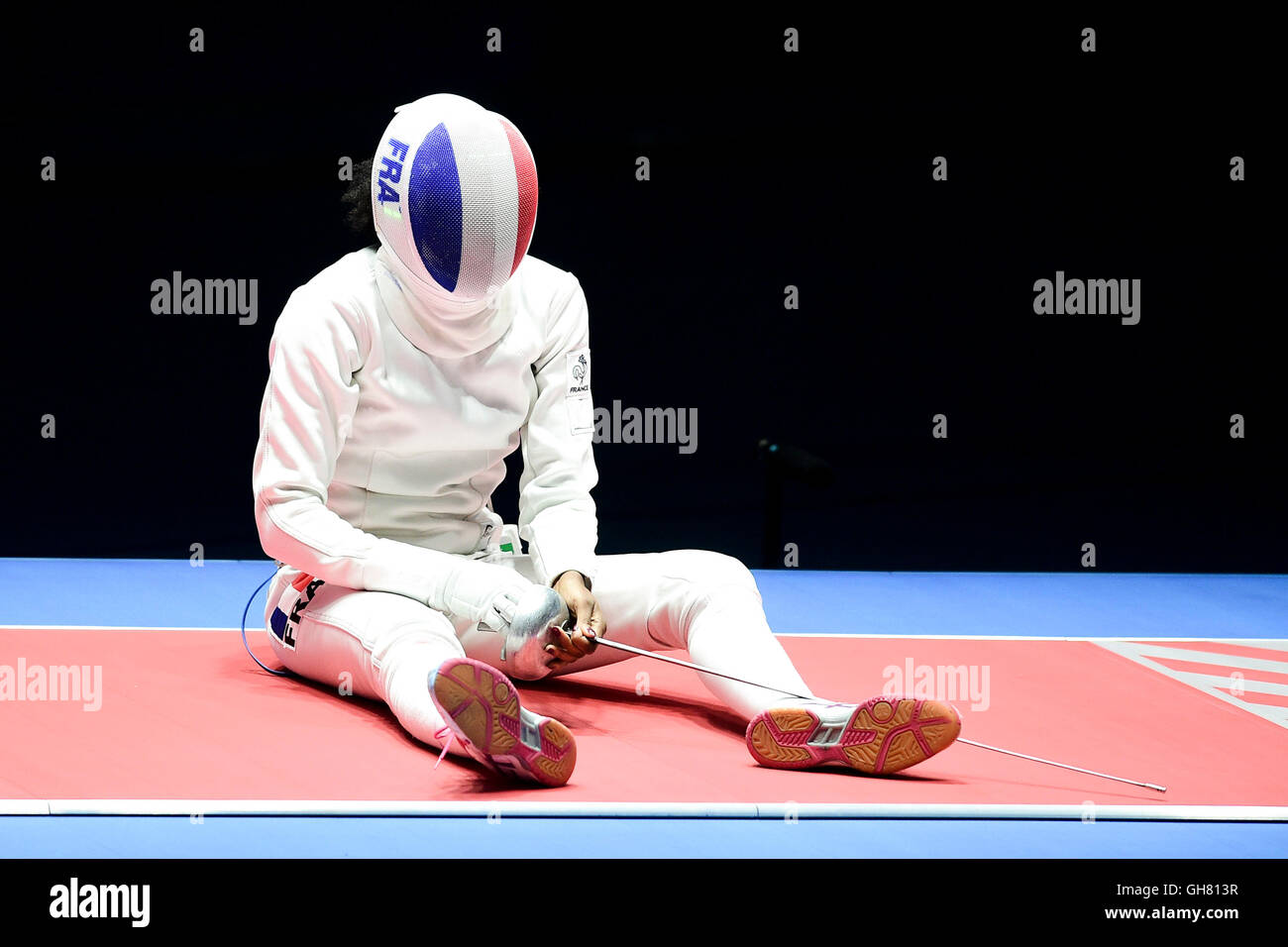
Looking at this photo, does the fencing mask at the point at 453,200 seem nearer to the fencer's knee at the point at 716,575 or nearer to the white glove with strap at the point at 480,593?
the white glove with strap at the point at 480,593

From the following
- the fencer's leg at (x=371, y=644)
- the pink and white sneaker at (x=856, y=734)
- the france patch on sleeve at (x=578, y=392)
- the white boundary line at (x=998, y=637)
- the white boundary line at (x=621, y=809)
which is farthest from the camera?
the white boundary line at (x=998, y=637)

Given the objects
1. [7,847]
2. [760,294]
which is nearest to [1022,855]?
[7,847]

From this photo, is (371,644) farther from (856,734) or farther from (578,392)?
→ (856,734)

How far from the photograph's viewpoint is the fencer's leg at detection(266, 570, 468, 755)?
6.53 ft

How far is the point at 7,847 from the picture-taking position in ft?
5.06

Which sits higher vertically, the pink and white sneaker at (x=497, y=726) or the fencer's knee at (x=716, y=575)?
the fencer's knee at (x=716, y=575)

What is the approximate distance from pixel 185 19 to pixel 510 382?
212cm

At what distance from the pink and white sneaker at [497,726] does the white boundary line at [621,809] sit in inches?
2.8

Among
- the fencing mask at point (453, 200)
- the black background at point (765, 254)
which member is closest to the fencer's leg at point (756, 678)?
the fencing mask at point (453, 200)

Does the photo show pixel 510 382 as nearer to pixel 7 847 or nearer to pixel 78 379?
pixel 7 847

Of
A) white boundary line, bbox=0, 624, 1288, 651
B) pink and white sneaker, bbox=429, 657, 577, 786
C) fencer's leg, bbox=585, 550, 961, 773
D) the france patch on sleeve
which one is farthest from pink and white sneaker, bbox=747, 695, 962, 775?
white boundary line, bbox=0, 624, 1288, 651

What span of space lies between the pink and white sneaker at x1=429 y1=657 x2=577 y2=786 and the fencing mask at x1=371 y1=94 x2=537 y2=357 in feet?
2.21

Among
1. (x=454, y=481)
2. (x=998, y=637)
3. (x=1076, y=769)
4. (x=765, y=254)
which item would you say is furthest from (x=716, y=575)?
(x=765, y=254)

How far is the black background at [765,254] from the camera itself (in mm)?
3893
